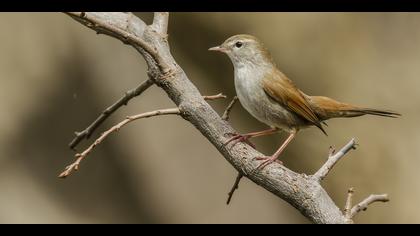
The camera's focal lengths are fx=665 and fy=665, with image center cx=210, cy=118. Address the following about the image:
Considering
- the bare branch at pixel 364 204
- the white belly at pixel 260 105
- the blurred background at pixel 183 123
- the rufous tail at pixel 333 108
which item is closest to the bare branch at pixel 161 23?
the white belly at pixel 260 105

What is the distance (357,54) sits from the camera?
7.30 metres

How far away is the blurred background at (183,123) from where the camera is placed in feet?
23.4

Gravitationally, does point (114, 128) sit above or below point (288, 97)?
below

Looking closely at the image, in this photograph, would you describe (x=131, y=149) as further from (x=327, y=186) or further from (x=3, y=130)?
(x=327, y=186)

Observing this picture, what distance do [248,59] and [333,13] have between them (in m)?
3.25

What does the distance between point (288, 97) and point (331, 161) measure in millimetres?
925

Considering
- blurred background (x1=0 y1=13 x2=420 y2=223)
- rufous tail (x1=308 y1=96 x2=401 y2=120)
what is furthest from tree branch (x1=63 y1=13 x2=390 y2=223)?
blurred background (x1=0 y1=13 x2=420 y2=223)

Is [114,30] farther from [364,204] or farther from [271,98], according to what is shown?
[271,98]

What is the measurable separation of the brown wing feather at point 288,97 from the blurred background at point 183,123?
312 centimetres

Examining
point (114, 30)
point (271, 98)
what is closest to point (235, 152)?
point (114, 30)

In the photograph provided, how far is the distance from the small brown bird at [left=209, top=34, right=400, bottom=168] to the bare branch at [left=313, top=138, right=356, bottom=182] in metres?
0.70

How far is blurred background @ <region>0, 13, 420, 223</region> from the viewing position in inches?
281

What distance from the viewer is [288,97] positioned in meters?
4.07

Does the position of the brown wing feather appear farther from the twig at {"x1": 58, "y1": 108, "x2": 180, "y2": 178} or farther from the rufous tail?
the twig at {"x1": 58, "y1": 108, "x2": 180, "y2": 178}
